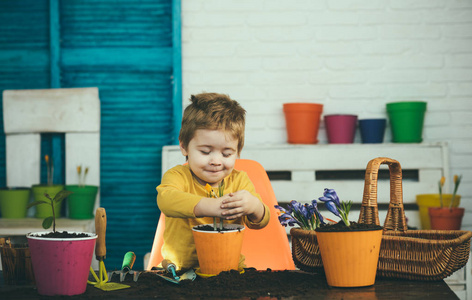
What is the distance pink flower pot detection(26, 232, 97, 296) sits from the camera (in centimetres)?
87

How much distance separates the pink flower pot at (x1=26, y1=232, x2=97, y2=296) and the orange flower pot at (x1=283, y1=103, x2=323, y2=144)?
6.30 feet

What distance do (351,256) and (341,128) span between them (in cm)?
185

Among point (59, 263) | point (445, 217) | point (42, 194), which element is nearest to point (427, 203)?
point (445, 217)

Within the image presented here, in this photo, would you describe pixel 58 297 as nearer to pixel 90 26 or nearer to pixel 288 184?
pixel 288 184

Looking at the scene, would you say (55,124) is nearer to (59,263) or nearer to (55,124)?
(55,124)

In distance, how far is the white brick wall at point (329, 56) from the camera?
2883 millimetres

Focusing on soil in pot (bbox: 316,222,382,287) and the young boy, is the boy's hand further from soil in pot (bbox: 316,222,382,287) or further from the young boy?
soil in pot (bbox: 316,222,382,287)

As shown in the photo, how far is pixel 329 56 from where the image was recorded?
9.52 ft

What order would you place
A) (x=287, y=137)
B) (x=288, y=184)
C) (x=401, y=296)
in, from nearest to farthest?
(x=401, y=296)
(x=288, y=184)
(x=287, y=137)

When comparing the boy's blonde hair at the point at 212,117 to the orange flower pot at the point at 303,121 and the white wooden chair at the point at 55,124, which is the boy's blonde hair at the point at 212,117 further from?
the white wooden chair at the point at 55,124

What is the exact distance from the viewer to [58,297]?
0.86m

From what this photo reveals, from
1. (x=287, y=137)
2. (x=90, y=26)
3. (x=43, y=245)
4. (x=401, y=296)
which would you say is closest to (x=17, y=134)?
(x=90, y=26)

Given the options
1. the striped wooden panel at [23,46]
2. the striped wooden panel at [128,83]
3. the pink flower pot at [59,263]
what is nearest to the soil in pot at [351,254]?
the pink flower pot at [59,263]

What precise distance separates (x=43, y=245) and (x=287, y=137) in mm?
2080
